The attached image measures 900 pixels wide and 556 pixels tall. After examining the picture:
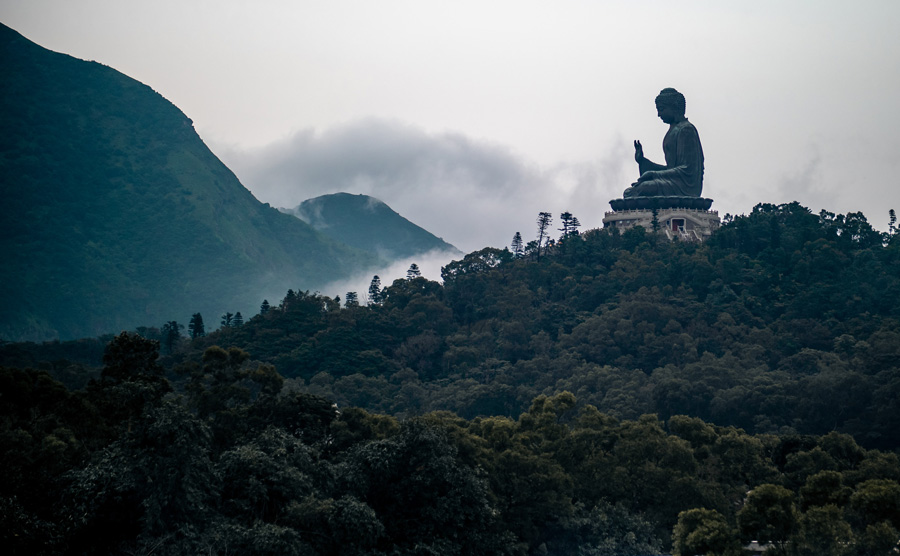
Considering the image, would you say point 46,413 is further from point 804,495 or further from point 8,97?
point 8,97

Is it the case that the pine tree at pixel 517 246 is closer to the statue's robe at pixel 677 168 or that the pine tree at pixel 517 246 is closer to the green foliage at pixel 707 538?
the statue's robe at pixel 677 168

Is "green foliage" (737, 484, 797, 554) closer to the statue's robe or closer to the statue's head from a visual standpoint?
the statue's robe

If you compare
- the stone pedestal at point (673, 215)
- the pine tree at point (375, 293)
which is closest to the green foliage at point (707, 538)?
the pine tree at point (375, 293)

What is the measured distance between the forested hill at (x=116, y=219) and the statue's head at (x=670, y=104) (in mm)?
32095

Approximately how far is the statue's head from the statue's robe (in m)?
0.68

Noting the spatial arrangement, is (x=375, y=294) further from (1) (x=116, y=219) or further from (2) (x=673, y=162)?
(1) (x=116, y=219)

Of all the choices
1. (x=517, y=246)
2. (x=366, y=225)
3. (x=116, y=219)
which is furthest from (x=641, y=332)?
(x=366, y=225)

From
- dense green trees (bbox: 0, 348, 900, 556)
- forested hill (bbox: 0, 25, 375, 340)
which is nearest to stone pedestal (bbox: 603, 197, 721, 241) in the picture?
forested hill (bbox: 0, 25, 375, 340)

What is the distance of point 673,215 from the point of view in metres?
64.1

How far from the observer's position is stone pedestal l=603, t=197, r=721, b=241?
6381cm

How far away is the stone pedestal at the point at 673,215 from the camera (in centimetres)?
6381

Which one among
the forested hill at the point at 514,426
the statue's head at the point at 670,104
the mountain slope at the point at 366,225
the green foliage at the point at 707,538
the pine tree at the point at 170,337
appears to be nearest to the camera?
the forested hill at the point at 514,426

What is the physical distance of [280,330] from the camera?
53.8 metres

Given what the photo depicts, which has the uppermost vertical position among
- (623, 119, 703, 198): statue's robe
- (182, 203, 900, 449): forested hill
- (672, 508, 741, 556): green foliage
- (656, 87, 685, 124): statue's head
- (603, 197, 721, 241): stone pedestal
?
(656, 87, 685, 124): statue's head
